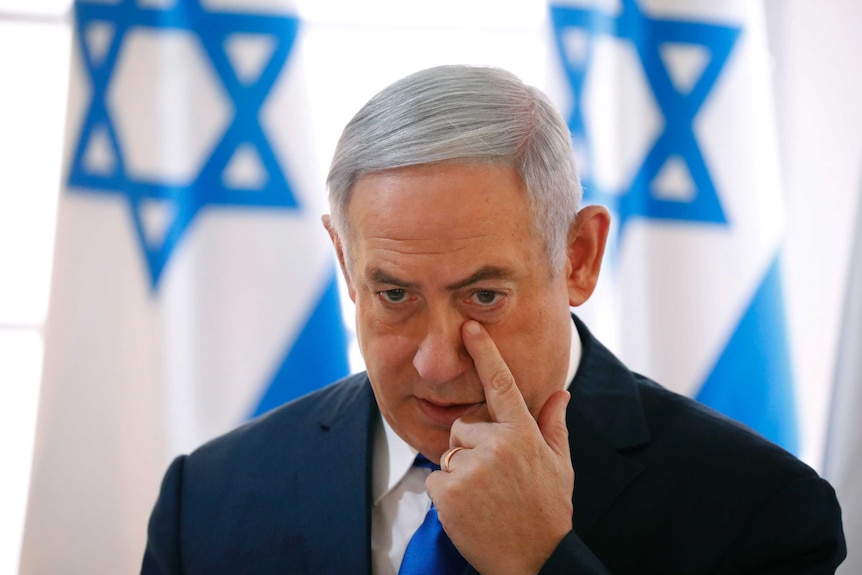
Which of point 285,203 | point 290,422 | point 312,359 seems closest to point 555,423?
point 290,422

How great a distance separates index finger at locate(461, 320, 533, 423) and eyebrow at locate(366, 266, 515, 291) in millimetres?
64

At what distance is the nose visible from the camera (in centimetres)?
134

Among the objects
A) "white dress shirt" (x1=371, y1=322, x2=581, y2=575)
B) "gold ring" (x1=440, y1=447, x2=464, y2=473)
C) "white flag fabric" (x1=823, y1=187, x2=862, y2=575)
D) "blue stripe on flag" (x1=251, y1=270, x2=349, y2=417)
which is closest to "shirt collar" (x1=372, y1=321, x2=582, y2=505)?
"white dress shirt" (x1=371, y1=322, x2=581, y2=575)

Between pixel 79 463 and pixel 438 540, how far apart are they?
1.32 m

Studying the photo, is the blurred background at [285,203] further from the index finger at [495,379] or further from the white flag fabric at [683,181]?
the index finger at [495,379]

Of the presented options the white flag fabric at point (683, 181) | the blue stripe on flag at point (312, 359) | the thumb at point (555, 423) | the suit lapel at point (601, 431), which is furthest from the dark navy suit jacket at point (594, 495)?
the white flag fabric at point (683, 181)

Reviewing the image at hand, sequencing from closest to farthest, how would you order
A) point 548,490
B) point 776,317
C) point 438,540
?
point 548,490
point 438,540
point 776,317

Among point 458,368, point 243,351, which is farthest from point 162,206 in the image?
point 458,368

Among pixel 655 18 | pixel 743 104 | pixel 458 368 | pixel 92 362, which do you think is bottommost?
pixel 92 362

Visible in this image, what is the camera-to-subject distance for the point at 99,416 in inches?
94.2

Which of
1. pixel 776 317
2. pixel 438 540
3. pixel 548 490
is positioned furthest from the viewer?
pixel 776 317

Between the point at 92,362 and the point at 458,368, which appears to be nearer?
the point at 458,368

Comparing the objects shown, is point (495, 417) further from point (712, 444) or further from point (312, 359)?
point (312, 359)

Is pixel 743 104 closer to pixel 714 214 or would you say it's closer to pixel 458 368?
pixel 714 214
